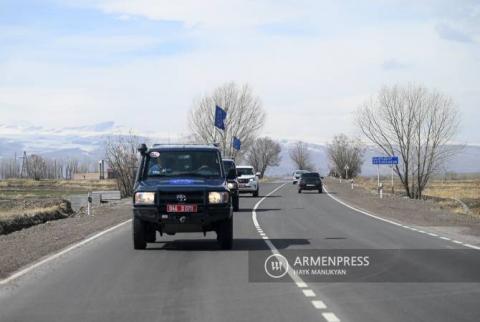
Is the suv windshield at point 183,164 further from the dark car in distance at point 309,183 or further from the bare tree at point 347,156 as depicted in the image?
the bare tree at point 347,156

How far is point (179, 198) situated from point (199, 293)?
16.2 feet

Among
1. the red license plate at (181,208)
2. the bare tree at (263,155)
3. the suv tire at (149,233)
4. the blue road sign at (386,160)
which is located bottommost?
the suv tire at (149,233)

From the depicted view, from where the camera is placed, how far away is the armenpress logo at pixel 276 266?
1206cm

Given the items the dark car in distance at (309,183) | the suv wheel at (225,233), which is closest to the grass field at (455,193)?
the dark car in distance at (309,183)

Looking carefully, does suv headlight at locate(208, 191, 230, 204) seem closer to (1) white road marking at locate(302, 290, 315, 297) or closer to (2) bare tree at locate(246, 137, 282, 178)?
(1) white road marking at locate(302, 290, 315, 297)

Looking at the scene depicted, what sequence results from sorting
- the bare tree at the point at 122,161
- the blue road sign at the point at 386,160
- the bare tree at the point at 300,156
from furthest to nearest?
the bare tree at the point at 300,156 → the bare tree at the point at 122,161 → the blue road sign at the point at 386,160

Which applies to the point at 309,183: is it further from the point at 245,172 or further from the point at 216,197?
the point at 216,197

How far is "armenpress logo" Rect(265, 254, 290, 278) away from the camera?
39.6ft

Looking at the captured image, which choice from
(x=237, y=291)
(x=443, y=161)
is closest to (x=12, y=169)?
(x=443, y=161)

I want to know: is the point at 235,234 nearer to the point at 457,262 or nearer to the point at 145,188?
the point at 145,188

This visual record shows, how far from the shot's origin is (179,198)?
1489cm

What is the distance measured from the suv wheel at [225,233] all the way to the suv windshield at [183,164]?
1.38m

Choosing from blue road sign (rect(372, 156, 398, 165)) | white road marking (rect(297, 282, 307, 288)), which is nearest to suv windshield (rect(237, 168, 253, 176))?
blue road sign (rect(372, 156, 398, 165))

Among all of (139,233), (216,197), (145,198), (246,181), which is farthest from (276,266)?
(246,181)
